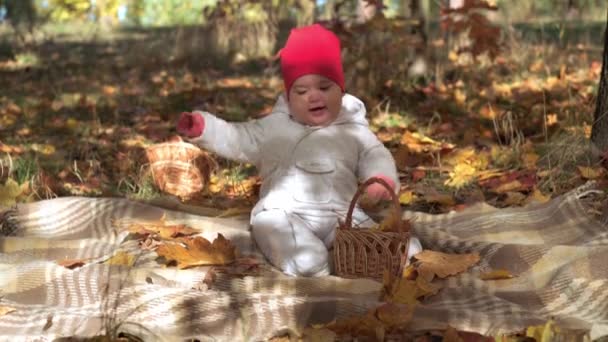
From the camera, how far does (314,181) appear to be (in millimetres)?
3803

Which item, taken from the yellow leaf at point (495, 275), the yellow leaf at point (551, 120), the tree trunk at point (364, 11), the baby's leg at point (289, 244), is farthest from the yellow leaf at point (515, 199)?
the tree trunk at point (364, 11)

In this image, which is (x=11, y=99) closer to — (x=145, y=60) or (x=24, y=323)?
(x=145, y=60)

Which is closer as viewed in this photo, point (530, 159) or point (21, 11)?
point (530, 159)

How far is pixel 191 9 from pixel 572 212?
10069 mm

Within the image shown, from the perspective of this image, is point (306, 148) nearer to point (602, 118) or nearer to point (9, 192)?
point (9, 192)

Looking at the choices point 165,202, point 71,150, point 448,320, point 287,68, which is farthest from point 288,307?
point 71,150

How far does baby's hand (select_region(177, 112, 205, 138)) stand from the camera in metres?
3.72

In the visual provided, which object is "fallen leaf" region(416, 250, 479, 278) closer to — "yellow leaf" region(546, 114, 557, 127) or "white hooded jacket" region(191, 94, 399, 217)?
"white hooded jacket" region(191, 94, 399, 217)

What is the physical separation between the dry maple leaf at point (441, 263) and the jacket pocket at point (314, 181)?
1.48 feet

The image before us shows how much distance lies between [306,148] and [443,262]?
2.38 feet

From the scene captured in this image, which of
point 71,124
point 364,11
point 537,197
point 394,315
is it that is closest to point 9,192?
point 71,124

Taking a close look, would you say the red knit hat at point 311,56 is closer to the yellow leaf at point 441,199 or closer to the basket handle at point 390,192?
the basket handle at point 390,192

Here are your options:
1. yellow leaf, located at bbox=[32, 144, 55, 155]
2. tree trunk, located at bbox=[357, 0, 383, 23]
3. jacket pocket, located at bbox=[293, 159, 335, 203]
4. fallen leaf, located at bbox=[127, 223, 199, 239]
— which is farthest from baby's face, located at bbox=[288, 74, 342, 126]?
tree trunk, located at bbox=[357, 0, 383, 23]

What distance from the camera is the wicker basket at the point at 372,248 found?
3.29m
